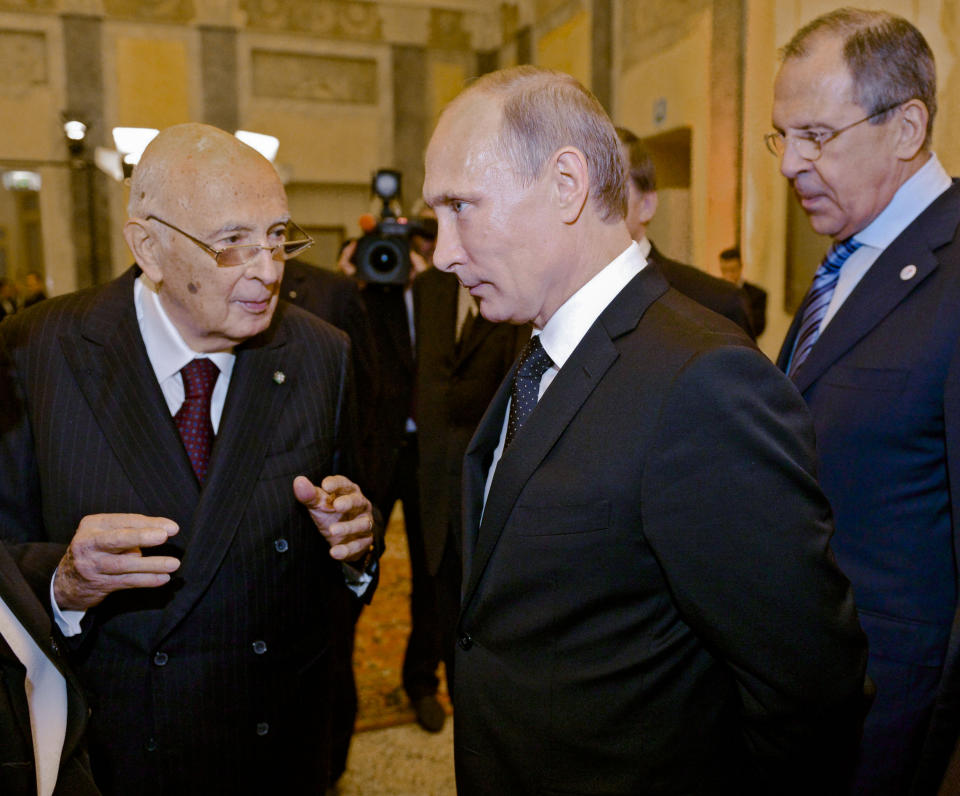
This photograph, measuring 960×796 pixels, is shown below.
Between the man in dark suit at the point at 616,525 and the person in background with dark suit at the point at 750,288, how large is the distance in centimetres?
470

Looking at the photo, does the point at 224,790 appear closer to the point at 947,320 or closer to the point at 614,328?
the point at 614,328

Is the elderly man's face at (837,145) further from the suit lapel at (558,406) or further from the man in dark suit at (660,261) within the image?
the man in dark suit at (660,261)

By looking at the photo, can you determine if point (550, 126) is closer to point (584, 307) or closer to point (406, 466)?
point (584, 307)

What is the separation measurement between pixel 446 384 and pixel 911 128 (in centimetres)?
179

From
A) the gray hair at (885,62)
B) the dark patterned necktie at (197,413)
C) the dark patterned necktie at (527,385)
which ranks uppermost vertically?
the gray hair at (885,62)

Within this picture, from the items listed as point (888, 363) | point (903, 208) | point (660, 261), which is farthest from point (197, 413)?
point (660, 261)

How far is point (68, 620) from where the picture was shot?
1.49 metres

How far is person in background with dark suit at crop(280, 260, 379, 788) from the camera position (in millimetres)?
2668

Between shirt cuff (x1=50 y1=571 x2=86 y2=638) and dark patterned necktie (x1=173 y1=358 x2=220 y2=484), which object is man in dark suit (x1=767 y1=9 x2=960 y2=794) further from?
shirt cuff (x1=50 y1=571 x2=86 y2=638)

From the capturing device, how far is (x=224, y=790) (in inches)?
63.4

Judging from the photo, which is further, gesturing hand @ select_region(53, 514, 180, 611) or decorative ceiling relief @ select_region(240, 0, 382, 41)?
decorative ceiling relief @ select_region(240, 0, 382, 41)

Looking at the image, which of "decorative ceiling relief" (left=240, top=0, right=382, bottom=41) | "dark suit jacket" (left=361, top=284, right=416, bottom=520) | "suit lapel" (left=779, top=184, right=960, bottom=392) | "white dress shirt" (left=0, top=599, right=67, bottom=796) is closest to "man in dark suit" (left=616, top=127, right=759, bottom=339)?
"suit lapel" (left=779, top=184, right=960, bottom=392)

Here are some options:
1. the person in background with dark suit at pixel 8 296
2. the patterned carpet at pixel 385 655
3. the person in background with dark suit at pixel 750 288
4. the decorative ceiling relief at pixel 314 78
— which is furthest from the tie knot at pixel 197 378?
the decorative ceiling relief at pixel 314 78

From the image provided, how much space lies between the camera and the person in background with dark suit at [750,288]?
564cm
